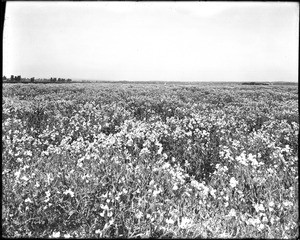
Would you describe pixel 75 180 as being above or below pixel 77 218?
above

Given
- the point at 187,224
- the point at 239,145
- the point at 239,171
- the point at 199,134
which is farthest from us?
the point at 199,134

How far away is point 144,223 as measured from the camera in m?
2.95

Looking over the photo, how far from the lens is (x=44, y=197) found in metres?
3.06

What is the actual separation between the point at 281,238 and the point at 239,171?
1.31 meters

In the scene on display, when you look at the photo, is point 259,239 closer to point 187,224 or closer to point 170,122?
point 187,224

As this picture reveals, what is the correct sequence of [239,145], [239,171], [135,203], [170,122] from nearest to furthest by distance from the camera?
[135,203] < [239,171] < [239,145] < [170,122]

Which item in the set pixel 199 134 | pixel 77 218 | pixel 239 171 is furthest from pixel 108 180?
pixel 199 134

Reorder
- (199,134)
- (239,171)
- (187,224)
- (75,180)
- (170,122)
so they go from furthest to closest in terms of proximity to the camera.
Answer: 1. (170,122)
2. (199,134)
3. (239,171)
4. (75,180)
5. (187,224)

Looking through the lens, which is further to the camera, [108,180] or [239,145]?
[239,145]

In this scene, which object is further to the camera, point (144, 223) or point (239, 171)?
point (239, 171)

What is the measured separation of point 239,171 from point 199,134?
2.26 metres

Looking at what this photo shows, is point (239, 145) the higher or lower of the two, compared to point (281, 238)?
higher

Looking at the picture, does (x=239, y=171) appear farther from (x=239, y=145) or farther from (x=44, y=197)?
(x=44, y=197)

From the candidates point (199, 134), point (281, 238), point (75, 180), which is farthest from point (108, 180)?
point (199, 134)
